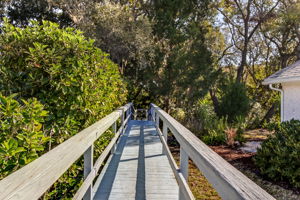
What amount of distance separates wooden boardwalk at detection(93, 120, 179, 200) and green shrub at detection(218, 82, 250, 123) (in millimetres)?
9044

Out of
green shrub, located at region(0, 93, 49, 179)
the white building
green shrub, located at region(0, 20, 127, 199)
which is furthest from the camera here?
the white building

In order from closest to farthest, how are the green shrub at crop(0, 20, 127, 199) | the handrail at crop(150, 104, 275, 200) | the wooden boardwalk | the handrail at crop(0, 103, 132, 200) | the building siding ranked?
the handrail at crop(0, 103, 132, 200)
the handrail at crop(150, 104, 275, 200)
the green shrub at crop(0, 20, 127, 199)
the wooden boardwalk
the building siding

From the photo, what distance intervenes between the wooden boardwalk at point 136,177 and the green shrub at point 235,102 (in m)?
9.04

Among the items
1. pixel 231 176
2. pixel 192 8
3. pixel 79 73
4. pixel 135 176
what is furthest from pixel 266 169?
pixel 192 8

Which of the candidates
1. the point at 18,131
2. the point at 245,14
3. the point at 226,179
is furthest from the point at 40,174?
the point at 245,14

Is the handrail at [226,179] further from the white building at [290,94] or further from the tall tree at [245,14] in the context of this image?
the tall tree at [245,14]

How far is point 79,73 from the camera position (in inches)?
145

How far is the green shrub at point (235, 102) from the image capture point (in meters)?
14.4

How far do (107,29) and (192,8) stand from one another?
4.39 m

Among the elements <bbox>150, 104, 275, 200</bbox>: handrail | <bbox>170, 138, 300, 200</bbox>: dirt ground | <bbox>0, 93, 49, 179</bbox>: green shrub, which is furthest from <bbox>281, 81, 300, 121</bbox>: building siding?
<bbox>0, 93, 49, 179</bbox>: green shrub

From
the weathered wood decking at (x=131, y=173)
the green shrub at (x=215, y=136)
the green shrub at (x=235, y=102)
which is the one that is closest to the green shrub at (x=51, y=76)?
the weathered wood decking at (x=131, y=173)

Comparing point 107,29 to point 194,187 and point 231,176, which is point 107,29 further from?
point 231,176

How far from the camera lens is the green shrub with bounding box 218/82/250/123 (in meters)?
14.4

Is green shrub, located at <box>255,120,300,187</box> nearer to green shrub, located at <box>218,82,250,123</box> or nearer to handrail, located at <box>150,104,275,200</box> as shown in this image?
handrail, located at <box>150,104,275,200</box>
